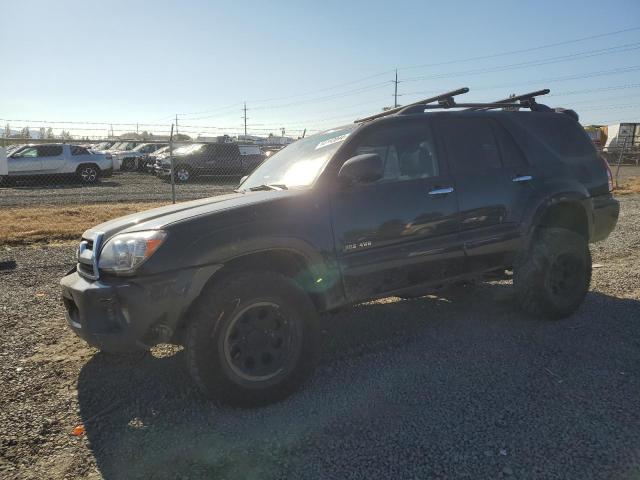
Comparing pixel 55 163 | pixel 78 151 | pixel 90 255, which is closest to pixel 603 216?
pixel 90 255

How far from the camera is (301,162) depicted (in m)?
3.93

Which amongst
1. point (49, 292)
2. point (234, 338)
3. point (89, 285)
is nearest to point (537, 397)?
point (234, 338)

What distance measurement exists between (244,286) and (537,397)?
195 cm

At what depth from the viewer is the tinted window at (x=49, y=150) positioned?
2031cm

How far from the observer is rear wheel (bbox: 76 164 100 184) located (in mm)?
21219

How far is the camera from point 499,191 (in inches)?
160

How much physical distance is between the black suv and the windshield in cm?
2

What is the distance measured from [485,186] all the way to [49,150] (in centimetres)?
2080

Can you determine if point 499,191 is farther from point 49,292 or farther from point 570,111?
point 49,292

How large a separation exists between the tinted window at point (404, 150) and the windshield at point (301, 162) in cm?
21

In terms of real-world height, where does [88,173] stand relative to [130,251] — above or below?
above

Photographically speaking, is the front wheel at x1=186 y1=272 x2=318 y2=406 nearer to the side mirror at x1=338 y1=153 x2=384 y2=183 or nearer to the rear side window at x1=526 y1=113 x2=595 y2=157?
the side mirror at x1=338 y1=153 x2=384 y2=183

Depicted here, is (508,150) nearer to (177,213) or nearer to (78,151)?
(177,213)

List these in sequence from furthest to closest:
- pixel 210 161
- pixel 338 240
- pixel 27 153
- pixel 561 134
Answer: pixel 210 161, pixel 27 153, pixel 561 134, pixel 338 240
